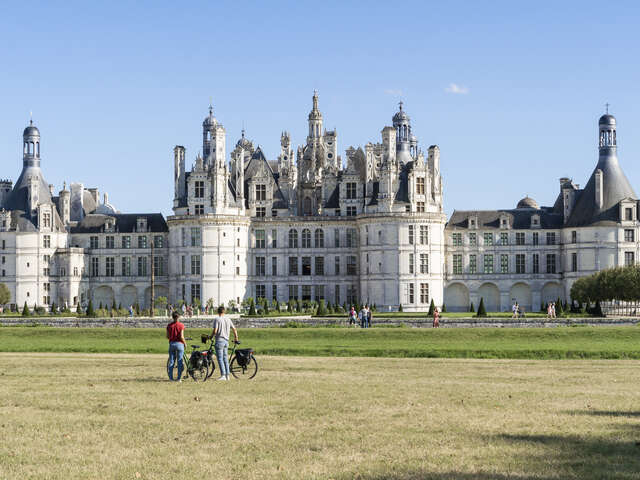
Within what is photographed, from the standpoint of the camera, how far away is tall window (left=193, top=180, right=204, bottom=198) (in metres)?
84.2

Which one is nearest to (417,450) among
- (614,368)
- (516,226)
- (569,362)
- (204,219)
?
(614,368)

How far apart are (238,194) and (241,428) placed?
230 feet

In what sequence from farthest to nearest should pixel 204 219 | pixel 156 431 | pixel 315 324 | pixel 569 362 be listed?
pixel 204 219 < pixel 315 324 < pixel 569 362 < pixel 156 431

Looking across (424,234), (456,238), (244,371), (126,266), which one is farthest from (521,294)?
(244,371)

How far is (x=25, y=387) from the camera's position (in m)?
22.3

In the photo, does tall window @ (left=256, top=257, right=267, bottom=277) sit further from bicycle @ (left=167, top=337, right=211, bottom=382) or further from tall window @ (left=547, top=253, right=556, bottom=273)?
bicycle @ (left=167, top=337, right=211, bottom=382)

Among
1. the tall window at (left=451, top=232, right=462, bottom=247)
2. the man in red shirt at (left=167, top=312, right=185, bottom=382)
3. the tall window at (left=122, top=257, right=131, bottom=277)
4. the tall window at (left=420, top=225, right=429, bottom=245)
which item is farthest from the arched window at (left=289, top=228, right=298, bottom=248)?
the man in red shirt at (left=167, top=312, right=185, bottom=382)

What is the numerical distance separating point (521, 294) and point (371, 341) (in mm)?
45327

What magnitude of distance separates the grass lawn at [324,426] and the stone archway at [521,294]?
61734mm

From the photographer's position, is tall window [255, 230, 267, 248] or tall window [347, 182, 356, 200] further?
tall window [255, 230, 267, 248]

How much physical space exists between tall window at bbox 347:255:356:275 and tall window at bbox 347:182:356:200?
534cm

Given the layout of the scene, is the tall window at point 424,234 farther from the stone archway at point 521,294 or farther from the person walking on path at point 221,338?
the person walking on path at point 221,338

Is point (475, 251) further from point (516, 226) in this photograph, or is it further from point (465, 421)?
point (465, 421)

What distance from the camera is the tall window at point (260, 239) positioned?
8775 cm
